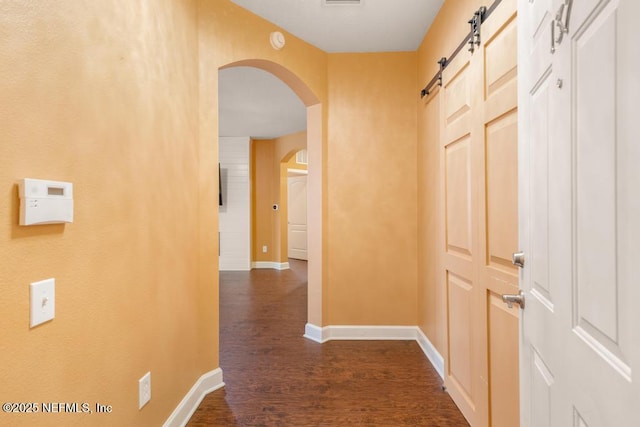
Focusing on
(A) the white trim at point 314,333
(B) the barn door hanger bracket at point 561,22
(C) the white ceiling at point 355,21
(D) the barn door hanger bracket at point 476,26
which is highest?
(C) the white ceiling at point 355,21

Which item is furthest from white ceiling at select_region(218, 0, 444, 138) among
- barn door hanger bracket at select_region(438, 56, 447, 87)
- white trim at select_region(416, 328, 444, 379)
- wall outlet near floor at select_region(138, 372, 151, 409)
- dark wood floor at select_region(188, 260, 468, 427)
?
dark wood floor at select_region(188, 260, 468, 427)

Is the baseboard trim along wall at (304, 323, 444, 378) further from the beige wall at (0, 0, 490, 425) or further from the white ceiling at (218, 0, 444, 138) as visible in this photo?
the white ceiling at (218, 0, 444, 138)

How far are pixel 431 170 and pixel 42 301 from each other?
245cm

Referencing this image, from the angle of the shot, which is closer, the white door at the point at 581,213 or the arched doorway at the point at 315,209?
the white door at the point at 581,213

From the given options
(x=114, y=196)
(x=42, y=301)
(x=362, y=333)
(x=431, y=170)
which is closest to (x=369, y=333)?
(x=362, y=333)

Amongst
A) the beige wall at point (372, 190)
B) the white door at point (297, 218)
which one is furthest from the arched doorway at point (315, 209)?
the white door at point (297, 218)

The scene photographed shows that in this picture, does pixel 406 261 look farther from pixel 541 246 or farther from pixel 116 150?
pixel 116 150

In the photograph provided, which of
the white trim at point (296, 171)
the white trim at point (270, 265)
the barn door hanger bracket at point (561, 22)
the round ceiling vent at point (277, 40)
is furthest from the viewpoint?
the white trim at point (296, 171)

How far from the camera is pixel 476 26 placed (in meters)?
1.74

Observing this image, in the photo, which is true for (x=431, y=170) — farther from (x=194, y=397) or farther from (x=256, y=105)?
(x=256, y=105)

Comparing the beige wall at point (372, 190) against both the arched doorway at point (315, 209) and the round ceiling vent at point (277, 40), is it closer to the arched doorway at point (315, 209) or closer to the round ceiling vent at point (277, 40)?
the arched doorway at point (315, 209)

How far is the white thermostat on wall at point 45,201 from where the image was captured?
853 mm

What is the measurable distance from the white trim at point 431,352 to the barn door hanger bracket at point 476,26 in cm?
204

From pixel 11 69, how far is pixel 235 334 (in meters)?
2.85
